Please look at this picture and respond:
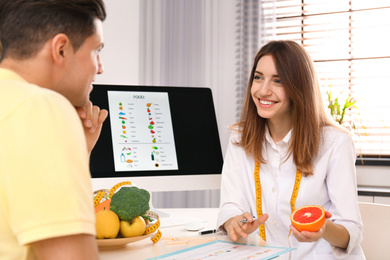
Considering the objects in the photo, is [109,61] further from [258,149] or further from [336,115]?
[258,149]

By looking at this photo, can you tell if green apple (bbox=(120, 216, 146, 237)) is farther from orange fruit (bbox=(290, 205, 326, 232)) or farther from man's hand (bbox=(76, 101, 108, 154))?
orange fruit (bbox=(290, 205, 326, 232))

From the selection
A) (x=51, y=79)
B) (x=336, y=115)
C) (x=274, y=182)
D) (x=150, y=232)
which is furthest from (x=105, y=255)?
(x=336, y=115)

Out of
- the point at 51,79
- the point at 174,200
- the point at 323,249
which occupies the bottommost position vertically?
the point at 174,200

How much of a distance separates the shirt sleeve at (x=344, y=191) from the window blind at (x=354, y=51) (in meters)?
1.75

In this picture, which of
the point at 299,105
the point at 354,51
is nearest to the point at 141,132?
the point at 299,105

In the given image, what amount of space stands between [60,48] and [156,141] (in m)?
1.15

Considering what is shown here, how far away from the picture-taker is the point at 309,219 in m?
1.36

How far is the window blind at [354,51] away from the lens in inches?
140

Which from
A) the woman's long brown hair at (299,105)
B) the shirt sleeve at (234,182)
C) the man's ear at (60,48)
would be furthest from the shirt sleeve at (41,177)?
the woman's long brown hair at (299,105)

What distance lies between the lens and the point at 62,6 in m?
0.82

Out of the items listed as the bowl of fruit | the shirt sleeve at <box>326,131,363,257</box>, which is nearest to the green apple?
the bowl of fruit

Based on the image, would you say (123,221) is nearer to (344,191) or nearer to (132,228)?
(132,228)

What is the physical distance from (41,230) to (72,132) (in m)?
0.14

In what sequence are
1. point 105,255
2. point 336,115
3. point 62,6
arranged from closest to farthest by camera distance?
1. point 62,6
2. point 105,255
3. point 336,115
